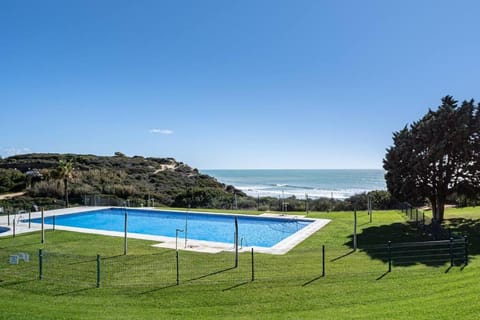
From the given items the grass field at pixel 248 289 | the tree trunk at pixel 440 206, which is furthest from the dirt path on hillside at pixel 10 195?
the tree trunk at pixel 440 206

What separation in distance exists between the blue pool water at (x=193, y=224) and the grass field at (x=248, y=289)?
5.57m

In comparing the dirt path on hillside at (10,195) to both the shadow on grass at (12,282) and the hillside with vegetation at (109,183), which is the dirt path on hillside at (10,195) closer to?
the hillside with vegetation at (109,183)

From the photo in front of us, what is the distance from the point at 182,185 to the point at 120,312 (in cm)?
→ 3961

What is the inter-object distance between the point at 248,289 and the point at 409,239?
9.84m

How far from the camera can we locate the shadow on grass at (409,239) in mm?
12536

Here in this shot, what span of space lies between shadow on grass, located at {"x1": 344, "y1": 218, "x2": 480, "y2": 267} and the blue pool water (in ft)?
13.9

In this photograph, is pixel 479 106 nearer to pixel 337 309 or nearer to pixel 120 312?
pixel 337 309

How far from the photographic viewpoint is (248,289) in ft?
32.1

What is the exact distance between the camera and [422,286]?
31.2 feet

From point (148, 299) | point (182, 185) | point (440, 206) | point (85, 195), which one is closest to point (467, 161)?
point (440, 206)

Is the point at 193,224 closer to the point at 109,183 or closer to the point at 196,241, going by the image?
the point at 196,241

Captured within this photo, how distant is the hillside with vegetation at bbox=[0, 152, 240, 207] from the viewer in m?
32.9

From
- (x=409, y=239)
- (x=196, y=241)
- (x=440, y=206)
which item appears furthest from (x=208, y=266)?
(x=440, y=206)

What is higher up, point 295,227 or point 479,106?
point 479,106
